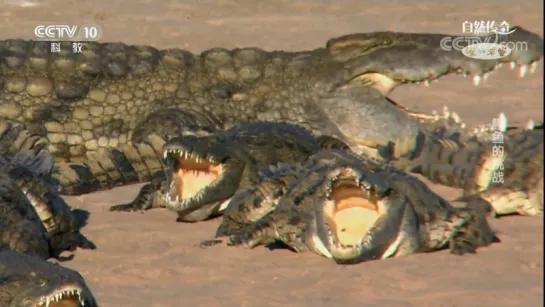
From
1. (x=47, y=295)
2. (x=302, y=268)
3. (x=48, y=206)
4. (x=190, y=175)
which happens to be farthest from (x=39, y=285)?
(x=190, y=175)

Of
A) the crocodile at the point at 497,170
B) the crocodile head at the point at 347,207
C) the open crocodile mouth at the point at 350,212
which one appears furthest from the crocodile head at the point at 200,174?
the crocodile at the point at 497,170

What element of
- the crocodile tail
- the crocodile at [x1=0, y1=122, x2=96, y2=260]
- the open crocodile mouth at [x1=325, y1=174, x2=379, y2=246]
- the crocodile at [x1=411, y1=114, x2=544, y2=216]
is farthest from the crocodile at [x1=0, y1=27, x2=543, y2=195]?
the open crocodile mouth at [x1=325, y1=174, x2=379, y2=246]

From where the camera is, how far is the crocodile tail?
32.4 ft

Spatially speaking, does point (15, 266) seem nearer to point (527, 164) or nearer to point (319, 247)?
point (319, 247)

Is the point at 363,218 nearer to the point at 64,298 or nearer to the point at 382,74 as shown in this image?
the point at 64,298

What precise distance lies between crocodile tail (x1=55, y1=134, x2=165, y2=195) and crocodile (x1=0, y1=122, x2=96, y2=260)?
3.60ft

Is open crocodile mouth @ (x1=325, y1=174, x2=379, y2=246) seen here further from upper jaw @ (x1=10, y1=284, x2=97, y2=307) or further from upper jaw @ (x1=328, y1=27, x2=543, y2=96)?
upper jaw @ (x1=328, y1=27, x2=543, y2=96)

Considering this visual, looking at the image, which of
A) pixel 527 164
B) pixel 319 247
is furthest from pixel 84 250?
pixel 527 164

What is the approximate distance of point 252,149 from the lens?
903cm

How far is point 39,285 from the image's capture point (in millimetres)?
5707

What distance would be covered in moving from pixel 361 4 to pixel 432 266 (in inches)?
476

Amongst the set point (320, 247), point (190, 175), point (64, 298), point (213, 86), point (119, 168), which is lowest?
point (64, 298)

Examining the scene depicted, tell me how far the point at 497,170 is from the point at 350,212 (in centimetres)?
156

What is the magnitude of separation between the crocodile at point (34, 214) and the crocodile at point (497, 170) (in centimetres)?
240
